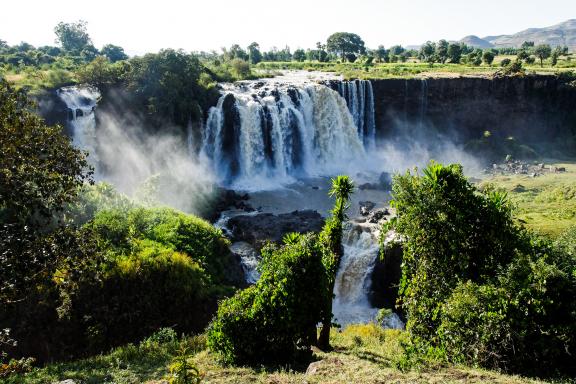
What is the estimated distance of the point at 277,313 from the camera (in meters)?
11.2

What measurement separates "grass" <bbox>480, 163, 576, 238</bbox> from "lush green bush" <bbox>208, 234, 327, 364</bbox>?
14.5m

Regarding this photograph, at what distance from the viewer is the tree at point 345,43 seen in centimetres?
9788

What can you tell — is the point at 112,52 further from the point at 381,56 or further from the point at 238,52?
the point at 381,56

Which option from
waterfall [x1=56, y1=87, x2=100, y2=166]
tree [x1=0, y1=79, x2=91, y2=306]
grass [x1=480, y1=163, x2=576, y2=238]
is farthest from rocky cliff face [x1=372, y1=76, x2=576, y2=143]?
tree [x1=0, y1=79, x2=91, y2=306]

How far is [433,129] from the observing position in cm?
5262

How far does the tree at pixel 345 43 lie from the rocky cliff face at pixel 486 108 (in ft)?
159

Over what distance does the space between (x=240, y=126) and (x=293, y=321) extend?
2931 centimetres

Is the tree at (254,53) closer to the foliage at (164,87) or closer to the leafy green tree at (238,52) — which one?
the leafy green tree at (238,52)

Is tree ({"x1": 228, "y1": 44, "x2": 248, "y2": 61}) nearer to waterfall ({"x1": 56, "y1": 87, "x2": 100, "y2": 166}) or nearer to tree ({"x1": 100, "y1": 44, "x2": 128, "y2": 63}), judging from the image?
tree ({"x1": 100, "y1": 44, "x2": 128, "y2": 63})

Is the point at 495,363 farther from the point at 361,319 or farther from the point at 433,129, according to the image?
the point at 433,129

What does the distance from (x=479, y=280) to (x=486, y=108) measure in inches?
1829

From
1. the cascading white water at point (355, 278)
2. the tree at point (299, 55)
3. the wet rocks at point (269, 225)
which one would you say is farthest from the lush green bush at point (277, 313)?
the tree at point (299, 55)

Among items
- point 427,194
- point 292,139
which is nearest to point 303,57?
point 292,139

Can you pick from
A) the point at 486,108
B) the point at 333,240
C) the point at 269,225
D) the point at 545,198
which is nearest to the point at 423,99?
the point at 486,108
